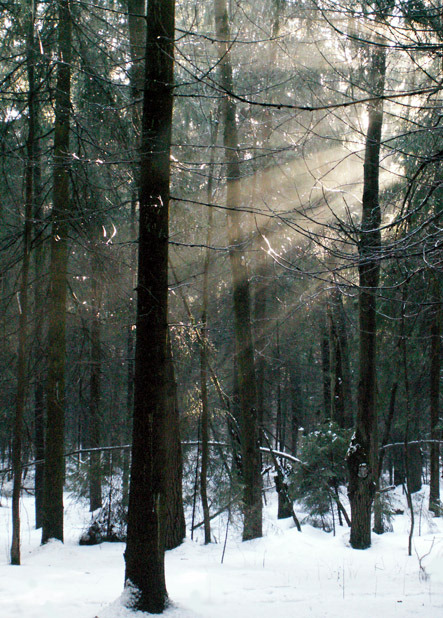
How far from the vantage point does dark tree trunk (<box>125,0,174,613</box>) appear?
15.4 feet

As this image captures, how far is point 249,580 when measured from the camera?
673cm

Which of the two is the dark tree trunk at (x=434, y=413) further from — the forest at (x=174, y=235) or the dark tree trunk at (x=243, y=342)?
the dark tree trunk at (x=243, y=342)

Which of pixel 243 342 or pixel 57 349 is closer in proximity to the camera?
pixel 57 349

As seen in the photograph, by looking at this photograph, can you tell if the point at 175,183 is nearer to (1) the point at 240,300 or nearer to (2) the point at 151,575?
(1) the point at 240,300

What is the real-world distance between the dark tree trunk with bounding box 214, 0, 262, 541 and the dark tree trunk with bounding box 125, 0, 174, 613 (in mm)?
4468

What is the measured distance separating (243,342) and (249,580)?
14.7ft

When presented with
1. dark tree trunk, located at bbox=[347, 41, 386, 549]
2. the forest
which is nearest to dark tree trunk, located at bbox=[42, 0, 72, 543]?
the forest

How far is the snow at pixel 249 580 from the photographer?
17.0 feet

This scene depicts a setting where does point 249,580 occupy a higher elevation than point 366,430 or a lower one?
lower

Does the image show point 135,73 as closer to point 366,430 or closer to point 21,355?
point 21,355

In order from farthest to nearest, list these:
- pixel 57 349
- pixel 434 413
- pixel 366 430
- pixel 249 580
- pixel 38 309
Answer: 1. pixel 434 413
2. pixel 38 309
3. pixel 57 349
4. pixel 366 430
5. pixel 249 580

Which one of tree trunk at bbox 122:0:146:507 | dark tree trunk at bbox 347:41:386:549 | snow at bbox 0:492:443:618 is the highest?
tree trunk at bbox 122:0:146:507

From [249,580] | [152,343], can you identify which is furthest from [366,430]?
[152,343]

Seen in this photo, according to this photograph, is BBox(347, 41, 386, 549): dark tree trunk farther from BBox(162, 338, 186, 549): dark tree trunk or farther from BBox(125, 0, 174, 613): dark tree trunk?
BBox(125, 0, 174, 613): dark tree trunk
